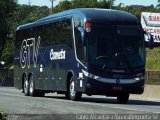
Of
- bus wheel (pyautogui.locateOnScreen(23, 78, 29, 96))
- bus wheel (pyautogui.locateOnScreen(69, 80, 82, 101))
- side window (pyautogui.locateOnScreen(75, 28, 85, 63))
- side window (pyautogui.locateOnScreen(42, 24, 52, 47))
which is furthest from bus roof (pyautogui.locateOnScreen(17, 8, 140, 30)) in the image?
bus wheel (pyautogui.locateOnScreen(23, 78, 29, 96))

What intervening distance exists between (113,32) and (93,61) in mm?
1530

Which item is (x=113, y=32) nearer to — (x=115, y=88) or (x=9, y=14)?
(x=115, y=88)

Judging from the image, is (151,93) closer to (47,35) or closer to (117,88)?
(47,35)

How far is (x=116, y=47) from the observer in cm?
2522

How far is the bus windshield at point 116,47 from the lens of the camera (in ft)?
81.5

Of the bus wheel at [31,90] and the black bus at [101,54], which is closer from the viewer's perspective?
the black bus at [101,54]

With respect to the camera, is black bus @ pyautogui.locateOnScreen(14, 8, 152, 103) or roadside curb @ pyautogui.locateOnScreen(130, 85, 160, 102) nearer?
black bus @ pyautogui.locateOnScreen(14, 8, 152, 103)

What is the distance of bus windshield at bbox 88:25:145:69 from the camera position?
24.8 m

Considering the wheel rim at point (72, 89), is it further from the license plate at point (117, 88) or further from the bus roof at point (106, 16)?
the bus roof at point (106, 16)

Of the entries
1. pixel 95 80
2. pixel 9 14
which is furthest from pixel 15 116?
pixel 9 14

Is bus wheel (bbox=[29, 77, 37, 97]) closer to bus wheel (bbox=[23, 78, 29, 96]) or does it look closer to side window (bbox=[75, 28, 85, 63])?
bus wheel (bbox=[23, 78, 29, 96])

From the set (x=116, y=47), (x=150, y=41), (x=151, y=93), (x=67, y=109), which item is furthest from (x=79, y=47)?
(x=151, y=93)

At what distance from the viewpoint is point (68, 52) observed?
87.7ft

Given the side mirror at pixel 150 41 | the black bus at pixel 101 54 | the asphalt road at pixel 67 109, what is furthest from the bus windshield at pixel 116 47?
the asphalt road at pixel 67 109
